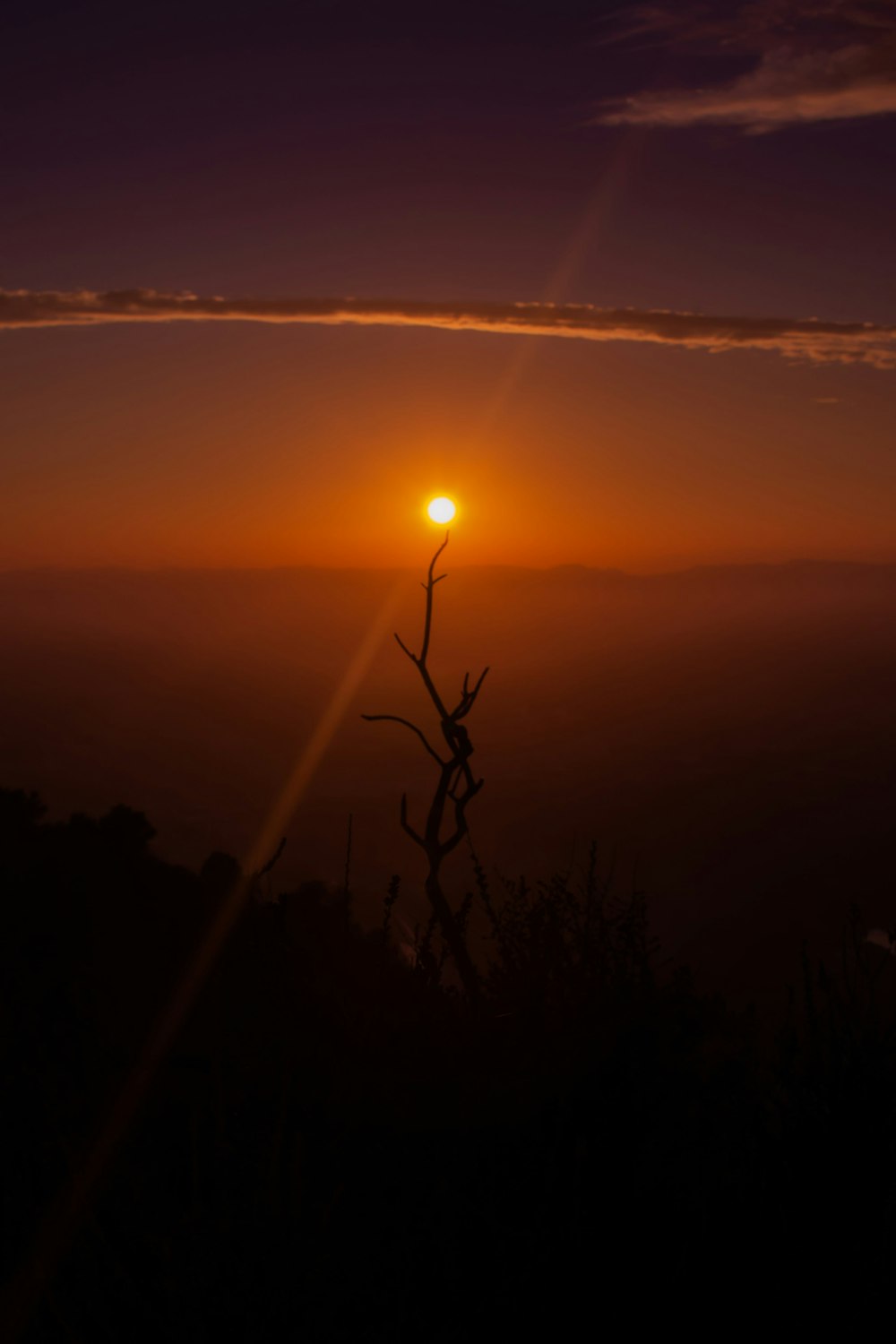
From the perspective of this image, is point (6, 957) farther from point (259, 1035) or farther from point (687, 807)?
point (687, 807)

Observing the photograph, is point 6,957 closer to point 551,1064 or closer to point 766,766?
point 551,1064

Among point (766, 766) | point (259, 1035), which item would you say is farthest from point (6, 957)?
point (766, 766)

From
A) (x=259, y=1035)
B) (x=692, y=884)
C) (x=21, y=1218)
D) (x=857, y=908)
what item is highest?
(x=692, y=884)

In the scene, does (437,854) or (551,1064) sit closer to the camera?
(551,1064)

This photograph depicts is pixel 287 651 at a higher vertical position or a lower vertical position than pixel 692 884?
higher

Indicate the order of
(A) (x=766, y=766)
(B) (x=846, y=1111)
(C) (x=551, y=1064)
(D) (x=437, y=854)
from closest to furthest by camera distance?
(B) (x=846, y=1111) < (C) (x=551, y=1064) < (D) (x=437, y=854) < (A) (x=766, y=766)

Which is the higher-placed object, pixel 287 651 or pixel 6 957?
pixel 287 651

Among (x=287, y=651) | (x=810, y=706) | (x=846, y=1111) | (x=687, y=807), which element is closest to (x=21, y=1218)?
(x=846, y=1111)

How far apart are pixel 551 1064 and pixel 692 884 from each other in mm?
73935

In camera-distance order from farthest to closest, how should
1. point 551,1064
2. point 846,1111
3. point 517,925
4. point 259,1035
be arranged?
point 517,925 < point 259,1035 < point 551,1064 < point 846,1111

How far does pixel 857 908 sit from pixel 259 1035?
2.08 metres

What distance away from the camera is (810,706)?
431 feet

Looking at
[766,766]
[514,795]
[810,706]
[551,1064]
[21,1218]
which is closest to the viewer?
[21,1218]

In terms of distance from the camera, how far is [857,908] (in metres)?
2.96
